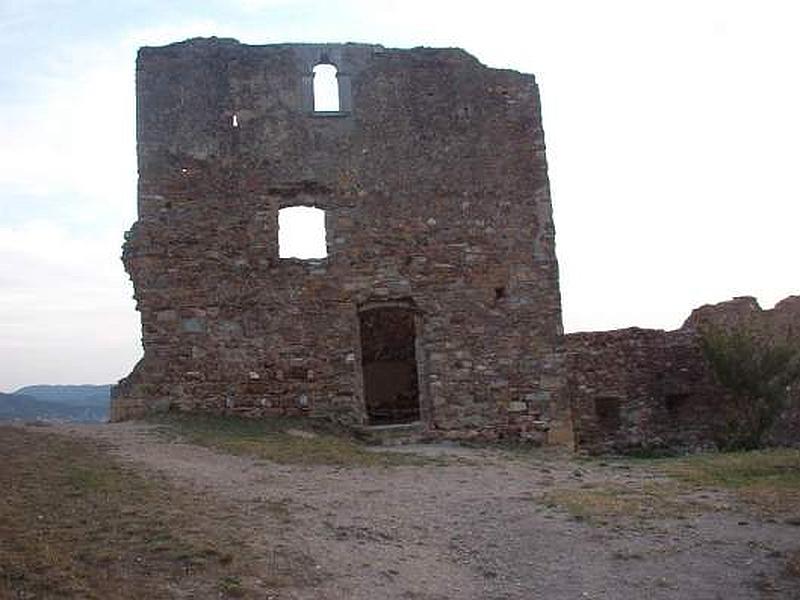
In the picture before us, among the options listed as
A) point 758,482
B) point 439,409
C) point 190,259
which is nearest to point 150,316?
point 190,259

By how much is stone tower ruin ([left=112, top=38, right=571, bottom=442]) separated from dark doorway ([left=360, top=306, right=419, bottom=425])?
12.8ft

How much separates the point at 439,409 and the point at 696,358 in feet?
17.7

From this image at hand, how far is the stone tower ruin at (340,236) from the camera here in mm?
13219

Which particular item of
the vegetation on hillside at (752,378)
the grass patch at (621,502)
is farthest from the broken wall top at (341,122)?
the grass patch at (621,502)

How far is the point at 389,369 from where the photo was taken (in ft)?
59.3

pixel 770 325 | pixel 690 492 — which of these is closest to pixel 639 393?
pixel 770 325

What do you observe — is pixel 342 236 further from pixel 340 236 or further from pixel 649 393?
pixel 649 393

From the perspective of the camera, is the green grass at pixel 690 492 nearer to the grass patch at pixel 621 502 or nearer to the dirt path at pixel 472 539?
the grass patch at pixel 621 502

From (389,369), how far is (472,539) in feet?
36.8

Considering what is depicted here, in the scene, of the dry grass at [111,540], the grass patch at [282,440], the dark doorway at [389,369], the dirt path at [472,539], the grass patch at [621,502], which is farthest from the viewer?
the dark doorway at [389,369]

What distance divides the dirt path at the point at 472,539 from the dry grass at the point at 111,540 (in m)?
0.38

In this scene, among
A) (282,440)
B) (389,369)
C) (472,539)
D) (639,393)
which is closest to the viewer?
(472,539)

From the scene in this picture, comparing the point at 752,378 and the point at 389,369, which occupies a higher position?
the point at 389,369

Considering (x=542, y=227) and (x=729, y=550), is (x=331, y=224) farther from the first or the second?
(x=729, y=550)
